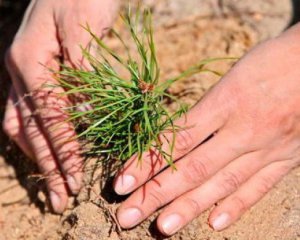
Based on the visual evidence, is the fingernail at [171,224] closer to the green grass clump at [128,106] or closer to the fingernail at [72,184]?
the green grass clump at [128,106]

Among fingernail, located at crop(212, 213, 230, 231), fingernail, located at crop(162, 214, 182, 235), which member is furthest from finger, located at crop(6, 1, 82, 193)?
fingernail, located at crop(212, 213, 230, 231)

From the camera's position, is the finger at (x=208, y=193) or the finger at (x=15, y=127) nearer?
the finger at (x=208, y=193)

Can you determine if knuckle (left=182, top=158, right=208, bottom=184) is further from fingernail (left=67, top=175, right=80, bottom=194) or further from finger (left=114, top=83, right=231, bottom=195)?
fingernail (left=67, top=175, right=80, bottom=194)

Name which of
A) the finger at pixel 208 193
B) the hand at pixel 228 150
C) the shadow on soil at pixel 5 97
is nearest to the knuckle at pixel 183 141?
the hand at pixel 228 150

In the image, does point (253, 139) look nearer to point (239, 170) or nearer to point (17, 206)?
point (239, 170)

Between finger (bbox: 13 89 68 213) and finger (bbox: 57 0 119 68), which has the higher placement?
finger (bbox: 57 0 119 68)
